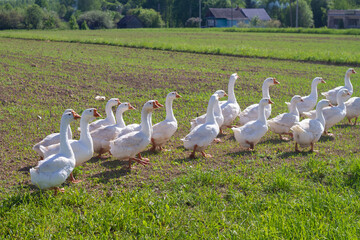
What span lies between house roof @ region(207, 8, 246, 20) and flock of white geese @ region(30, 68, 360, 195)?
319 ft

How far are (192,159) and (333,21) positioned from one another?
83.7 metres

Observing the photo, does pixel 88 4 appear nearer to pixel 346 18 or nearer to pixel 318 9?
pixel 318 9

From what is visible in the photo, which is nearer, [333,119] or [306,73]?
[333,119]

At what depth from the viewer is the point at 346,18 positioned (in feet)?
265

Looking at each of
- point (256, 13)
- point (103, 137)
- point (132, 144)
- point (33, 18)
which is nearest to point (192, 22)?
point (256, 13)

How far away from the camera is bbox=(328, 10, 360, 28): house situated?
7938 centimetres

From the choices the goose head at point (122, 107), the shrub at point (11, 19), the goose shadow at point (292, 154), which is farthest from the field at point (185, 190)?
the shrub at point (11, 19)

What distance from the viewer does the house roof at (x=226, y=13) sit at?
343 feet

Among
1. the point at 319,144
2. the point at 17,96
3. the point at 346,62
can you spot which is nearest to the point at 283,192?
the point at 319,144

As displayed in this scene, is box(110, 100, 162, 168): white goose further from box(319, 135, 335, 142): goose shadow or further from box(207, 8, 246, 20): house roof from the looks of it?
box(207, 8, 246, 20): house roof

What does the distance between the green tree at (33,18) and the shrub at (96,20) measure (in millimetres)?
14829

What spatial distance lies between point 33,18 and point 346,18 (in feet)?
201

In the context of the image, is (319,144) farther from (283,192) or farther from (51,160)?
(51,160)

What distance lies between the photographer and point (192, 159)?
855 centimetres
